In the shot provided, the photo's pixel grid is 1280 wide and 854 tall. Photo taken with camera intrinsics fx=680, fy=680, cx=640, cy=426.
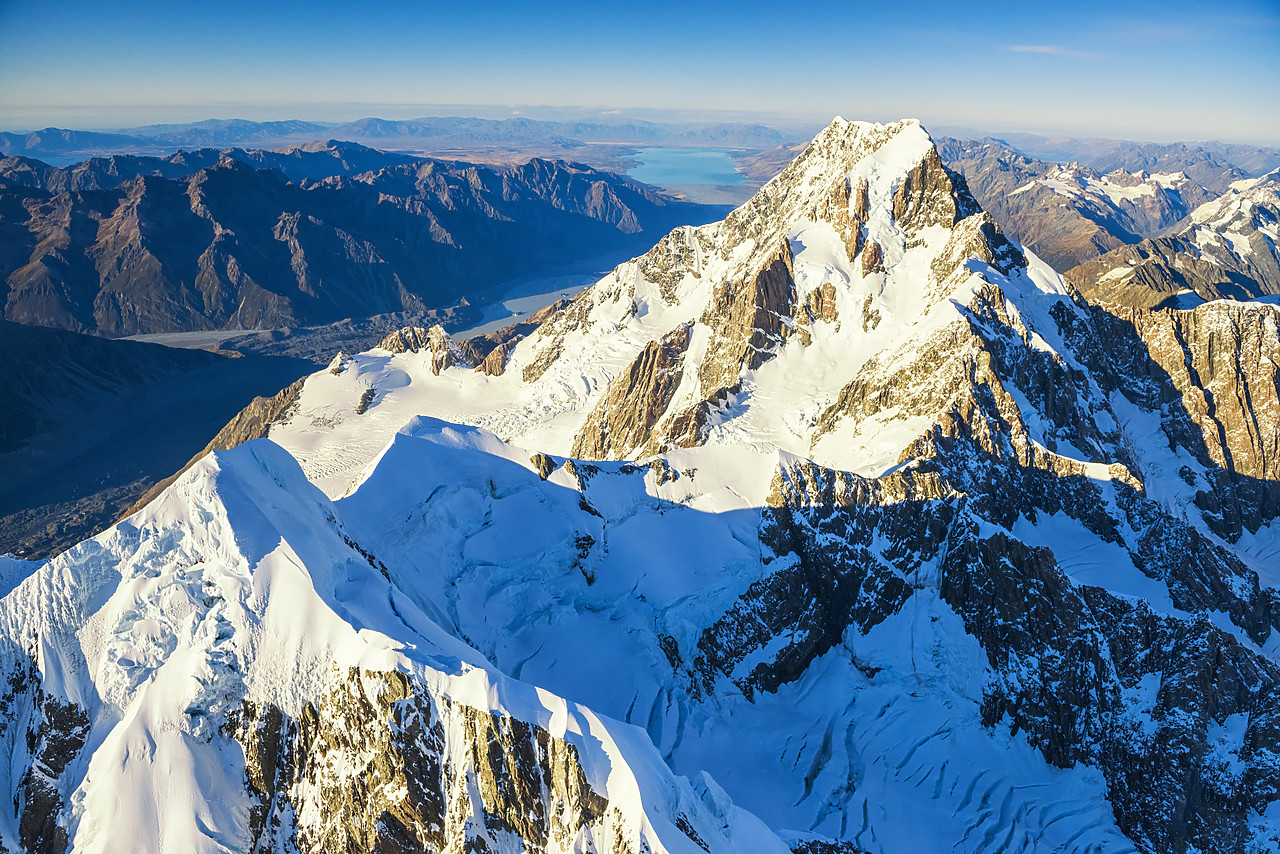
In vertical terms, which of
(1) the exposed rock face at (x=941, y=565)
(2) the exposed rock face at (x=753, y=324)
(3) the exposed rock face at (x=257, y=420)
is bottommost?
(3) the exposed rock face at (x=257, y=420)

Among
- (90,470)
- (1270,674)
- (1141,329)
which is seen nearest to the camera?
(1270,674)

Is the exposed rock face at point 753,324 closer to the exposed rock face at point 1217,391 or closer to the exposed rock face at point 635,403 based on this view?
the exposed rock face at point 635,403

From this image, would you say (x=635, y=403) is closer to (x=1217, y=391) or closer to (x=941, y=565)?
(x=941, y=565)

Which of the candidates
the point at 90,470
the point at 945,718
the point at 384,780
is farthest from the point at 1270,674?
the point at 90,470

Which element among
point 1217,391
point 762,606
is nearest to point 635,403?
point 762,606

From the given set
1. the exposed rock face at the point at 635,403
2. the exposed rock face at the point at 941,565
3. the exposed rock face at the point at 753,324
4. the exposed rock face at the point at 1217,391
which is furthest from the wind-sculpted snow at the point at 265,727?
the exposed rock face at the point at 1217,391

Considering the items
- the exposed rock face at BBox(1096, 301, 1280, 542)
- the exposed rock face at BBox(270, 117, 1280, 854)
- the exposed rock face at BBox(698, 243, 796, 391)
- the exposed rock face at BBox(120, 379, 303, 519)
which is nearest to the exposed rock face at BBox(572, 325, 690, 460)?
the exposed rock face at BBox(270, 117, 1280, 854)

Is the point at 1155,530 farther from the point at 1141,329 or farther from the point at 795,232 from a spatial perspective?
the point at 795,232

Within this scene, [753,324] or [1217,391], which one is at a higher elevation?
[753,324]
